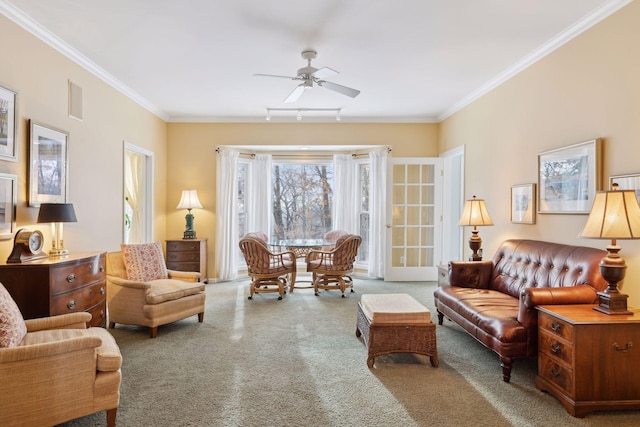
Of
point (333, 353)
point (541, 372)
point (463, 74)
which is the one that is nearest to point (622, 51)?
point (463, 74)

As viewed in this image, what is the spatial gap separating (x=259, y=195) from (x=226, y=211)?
27.9 inches

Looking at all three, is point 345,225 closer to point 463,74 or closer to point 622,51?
point 463,74

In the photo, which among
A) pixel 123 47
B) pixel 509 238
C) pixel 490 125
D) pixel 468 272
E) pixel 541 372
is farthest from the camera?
pixel 490 125

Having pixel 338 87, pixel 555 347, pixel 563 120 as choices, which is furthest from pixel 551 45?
pixel 555 347

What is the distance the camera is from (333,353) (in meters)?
3.33

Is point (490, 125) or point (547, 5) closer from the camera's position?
point (547, 5)

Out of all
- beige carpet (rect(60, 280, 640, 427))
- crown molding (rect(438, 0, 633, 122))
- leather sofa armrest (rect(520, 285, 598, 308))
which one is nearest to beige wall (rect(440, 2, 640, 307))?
crown molding (rect(438, 0, 633, 122))

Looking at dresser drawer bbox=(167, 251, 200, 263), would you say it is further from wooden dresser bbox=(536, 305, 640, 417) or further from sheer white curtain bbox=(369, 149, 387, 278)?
wooden dresser bbox=(536, 305, 640, 417)

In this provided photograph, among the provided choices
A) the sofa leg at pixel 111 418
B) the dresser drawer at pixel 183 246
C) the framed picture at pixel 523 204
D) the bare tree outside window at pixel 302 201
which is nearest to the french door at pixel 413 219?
the bare tree outside window at pixel 302 201

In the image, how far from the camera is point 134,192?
19.4 ft

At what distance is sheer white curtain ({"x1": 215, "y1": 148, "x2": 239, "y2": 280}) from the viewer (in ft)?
21.5

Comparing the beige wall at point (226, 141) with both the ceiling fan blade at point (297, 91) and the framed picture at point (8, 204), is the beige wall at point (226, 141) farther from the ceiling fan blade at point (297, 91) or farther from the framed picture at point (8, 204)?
the framed picture at point (8, 204)

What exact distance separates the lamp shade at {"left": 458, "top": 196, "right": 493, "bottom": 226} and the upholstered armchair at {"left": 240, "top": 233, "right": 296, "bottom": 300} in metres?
2.46

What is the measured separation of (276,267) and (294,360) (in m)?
2.32
